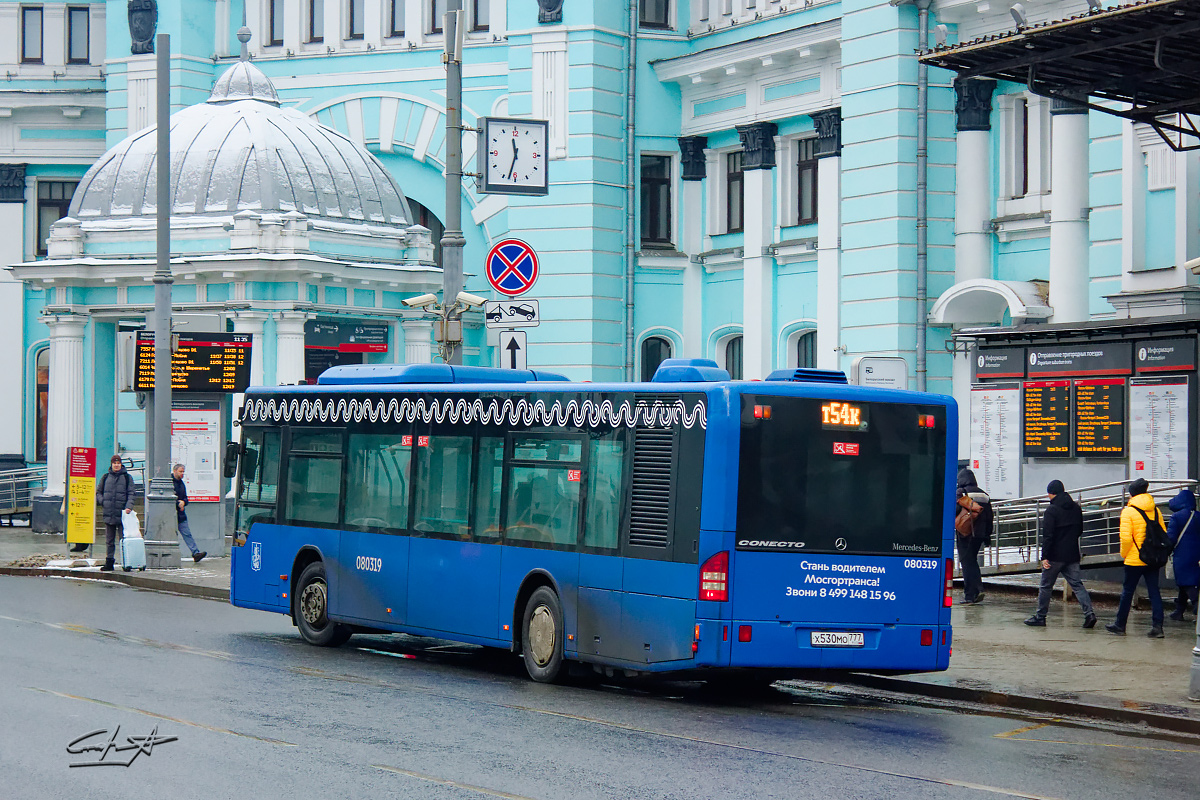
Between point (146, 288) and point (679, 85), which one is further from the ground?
point (679, 85)

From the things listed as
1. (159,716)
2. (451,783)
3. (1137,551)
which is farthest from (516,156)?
(451,783)

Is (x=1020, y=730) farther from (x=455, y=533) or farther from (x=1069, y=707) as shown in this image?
(x=455, y=533)

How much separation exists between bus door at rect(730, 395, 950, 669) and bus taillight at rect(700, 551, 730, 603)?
0.22 ft

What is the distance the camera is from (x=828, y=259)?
31.8 meters

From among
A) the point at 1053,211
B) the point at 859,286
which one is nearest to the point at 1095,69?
the point at 1053,211

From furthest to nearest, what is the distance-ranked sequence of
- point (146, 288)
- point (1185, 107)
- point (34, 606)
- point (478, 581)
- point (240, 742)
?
point (146, 288) → point (34, 606) → point (1185, 107) → point (478, 581) → point (240, 742)

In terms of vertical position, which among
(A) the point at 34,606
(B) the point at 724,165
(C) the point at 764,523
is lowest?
(A) the point at 34,606

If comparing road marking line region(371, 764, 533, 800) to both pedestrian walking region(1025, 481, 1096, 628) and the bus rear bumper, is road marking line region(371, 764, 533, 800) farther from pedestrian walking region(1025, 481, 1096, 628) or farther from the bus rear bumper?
pedestrian walking region(1025, 481, 1096, 628)

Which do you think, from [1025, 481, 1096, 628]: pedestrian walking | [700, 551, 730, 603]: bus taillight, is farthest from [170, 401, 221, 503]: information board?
[700, 551, 730, 603]: bus taillight

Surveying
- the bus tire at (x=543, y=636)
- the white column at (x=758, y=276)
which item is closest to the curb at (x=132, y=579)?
the bus tire at (x=543, y=636)

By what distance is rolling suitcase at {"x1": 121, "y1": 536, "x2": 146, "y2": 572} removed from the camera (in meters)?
26.0

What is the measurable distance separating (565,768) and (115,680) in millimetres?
5043

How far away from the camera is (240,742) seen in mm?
10680

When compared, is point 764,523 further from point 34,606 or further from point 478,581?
point 34,606
